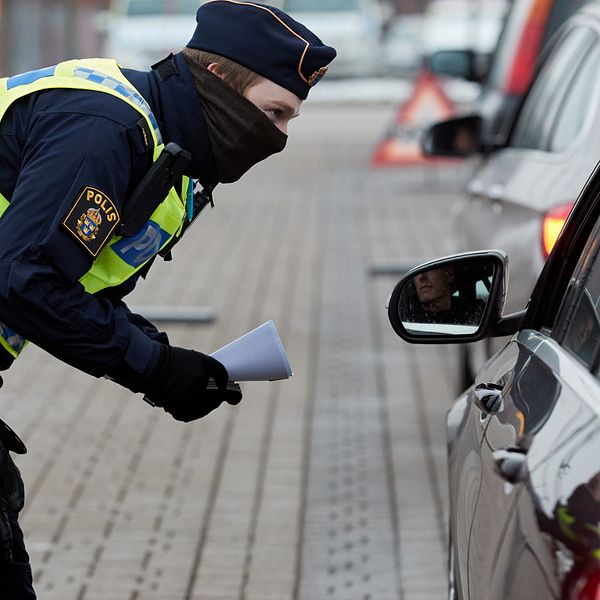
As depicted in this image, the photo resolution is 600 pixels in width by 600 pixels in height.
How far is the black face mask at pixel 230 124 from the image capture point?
2.79m

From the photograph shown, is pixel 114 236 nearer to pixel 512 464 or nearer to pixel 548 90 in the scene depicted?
pixel 512 464

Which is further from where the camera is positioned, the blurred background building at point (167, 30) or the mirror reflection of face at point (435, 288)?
the blurred background building at point (167, 30)

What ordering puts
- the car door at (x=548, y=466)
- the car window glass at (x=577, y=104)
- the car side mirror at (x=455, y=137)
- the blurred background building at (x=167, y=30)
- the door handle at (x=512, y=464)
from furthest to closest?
1. the blurred background building at (x=167, y=30)
2. the car side mirror at (x=455, y=137)
3. the car window glass at (x=577, y=104)
4. the door handle at (x=512, y=464)
5. the car door at (x=548, y=466)

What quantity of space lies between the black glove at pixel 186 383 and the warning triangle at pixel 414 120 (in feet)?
42.7

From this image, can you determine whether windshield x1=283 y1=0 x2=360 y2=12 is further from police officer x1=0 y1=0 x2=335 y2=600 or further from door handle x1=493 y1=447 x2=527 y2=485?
door handle x1=493 y1=447 x2=527 y2=485

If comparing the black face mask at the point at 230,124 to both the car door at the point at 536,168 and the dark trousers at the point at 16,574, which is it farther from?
the car door at the point at 536,168

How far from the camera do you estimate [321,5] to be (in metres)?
28.4

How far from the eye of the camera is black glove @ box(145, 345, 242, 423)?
108 inches

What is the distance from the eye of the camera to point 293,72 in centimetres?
281

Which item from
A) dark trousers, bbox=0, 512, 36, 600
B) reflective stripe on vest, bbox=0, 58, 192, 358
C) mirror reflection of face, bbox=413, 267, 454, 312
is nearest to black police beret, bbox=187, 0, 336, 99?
reflective stripe on vest, bbox=0, 58, 192, 358

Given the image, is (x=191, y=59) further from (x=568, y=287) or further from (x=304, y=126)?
(x=304, y=126)

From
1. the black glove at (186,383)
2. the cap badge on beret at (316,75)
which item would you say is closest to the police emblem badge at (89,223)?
the black glove at (186,383)

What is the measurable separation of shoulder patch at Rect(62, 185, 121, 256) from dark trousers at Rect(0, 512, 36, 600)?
65 centimetres

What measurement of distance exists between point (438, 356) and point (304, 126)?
16.9 meters
